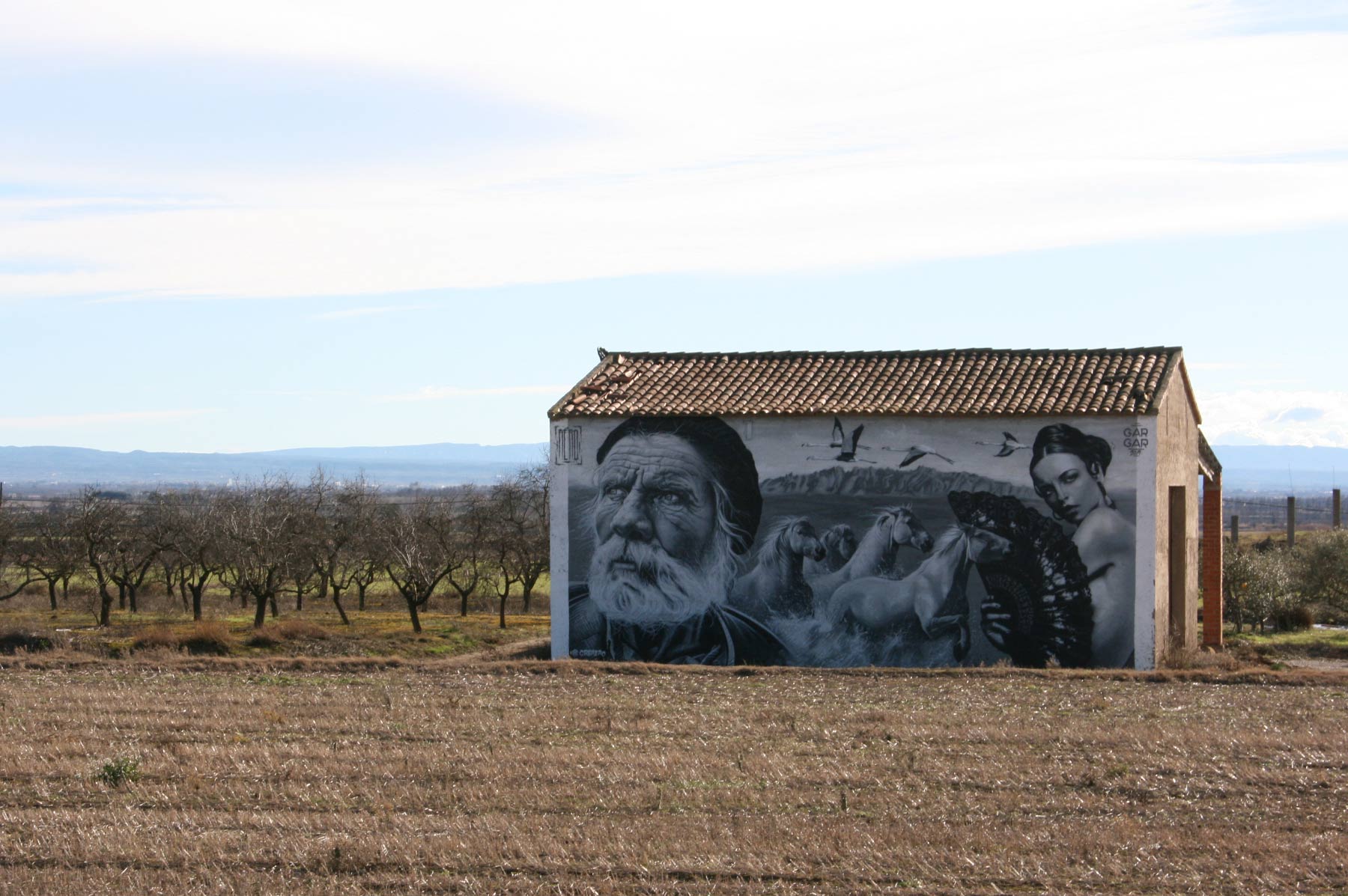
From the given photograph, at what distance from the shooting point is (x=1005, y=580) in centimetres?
2267

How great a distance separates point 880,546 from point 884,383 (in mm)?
3438

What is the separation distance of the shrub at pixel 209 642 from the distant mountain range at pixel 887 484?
1030 cm

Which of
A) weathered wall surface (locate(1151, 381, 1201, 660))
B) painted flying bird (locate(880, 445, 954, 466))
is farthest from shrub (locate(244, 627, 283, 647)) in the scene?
weathered wall surface (locate(1151, 381, 1201, 660))

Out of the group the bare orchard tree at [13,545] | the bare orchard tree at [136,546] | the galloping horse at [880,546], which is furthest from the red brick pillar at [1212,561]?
the bare orchard tree at [13,545]

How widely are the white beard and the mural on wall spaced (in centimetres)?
3

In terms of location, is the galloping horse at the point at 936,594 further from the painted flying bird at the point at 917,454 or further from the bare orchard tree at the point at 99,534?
the bare orchard tree at the point at 99,534

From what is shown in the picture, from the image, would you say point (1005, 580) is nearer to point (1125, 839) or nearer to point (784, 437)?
point (784, 437)

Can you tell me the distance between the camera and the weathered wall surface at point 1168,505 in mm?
23328

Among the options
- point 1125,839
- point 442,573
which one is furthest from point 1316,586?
point 1125,839

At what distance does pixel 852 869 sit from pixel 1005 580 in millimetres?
14563

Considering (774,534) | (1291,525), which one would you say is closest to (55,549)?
(774,534)

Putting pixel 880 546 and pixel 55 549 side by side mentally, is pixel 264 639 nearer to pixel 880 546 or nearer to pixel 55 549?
pixel 880 546

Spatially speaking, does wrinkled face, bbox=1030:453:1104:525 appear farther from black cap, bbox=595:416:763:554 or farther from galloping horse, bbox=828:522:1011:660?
black cap, bbox=595:416:763:554

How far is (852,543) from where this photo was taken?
23.4 metres
